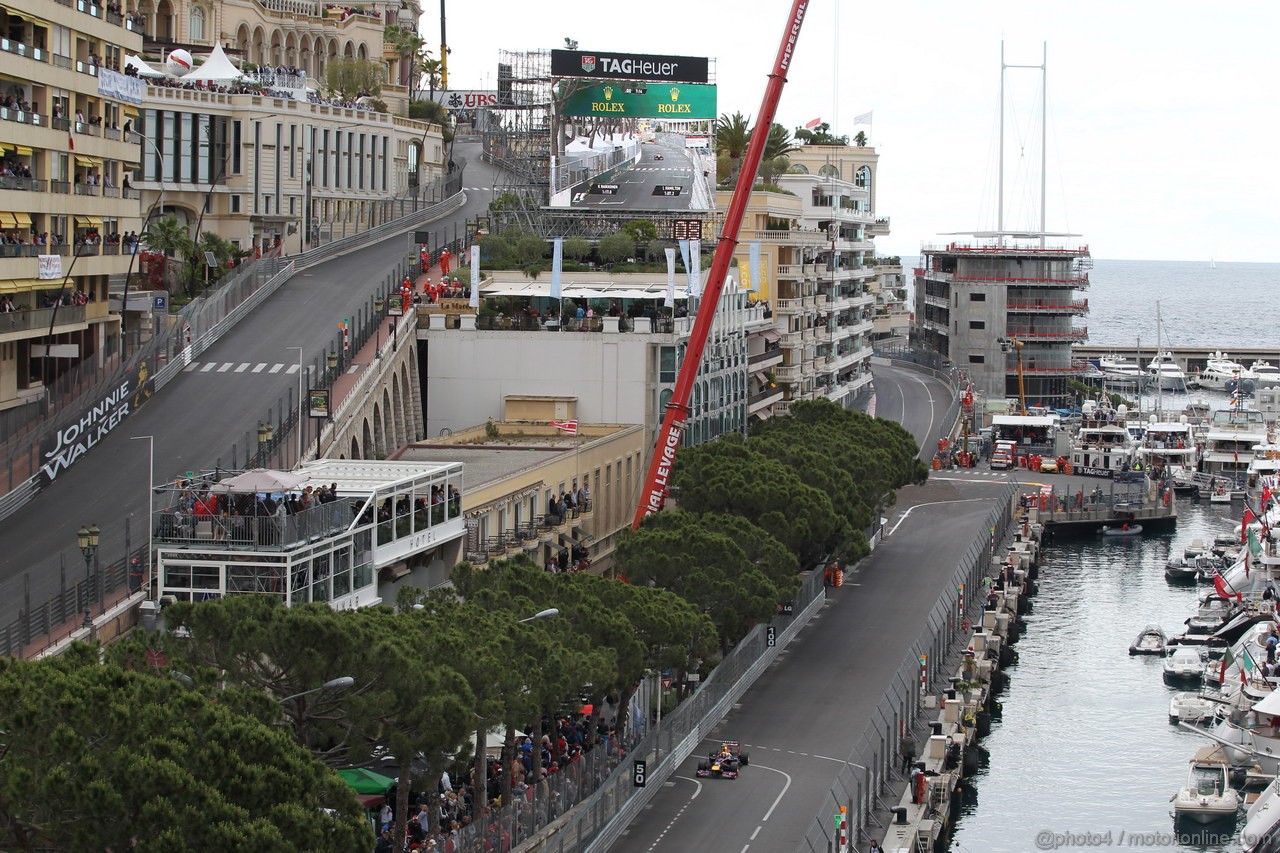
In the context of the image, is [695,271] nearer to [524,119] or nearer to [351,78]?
[524,119]

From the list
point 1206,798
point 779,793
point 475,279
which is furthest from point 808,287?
point 779,793

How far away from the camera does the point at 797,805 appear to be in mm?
63656

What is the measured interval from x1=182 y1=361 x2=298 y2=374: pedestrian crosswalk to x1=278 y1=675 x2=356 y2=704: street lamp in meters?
40.8

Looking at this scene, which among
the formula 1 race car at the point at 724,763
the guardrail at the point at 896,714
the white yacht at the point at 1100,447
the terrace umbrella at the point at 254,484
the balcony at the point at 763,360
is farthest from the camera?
the white yacht at the point at 1100,447

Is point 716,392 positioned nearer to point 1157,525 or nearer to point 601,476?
point 601,476

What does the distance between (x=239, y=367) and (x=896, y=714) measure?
31.3 m

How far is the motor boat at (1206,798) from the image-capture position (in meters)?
76.4

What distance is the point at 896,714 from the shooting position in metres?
73.1

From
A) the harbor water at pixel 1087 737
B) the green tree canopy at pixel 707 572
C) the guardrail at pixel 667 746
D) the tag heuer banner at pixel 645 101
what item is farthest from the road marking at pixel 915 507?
the green tree canopy at pixel 707 572

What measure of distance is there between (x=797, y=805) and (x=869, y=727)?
853 centimetres

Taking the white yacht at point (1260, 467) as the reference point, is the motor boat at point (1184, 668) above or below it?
below

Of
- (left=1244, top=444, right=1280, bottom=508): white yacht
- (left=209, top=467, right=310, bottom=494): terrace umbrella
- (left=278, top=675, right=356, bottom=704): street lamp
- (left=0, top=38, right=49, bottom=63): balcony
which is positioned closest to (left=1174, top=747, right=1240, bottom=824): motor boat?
(left=209, top=467, right=310, bottom=494): terrace umbrella

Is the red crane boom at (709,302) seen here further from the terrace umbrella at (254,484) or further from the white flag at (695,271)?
the terrace umbrella at (254,484)

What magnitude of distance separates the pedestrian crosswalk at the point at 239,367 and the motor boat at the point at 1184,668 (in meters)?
45.4
